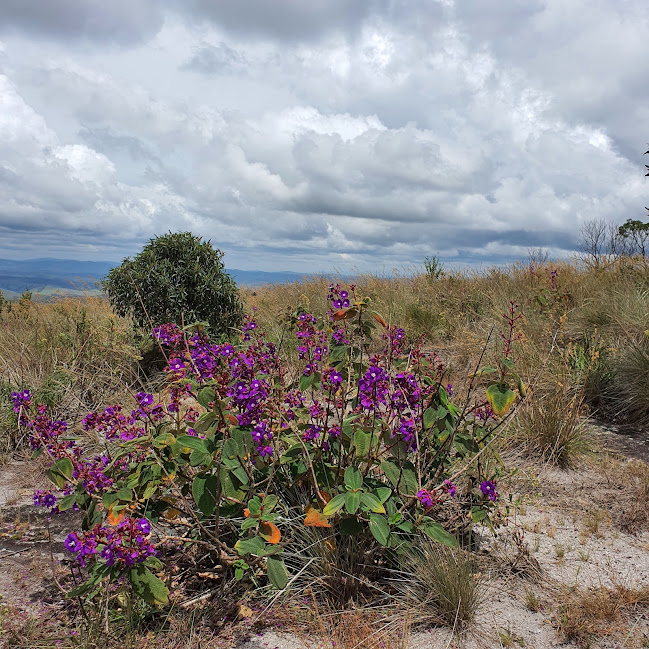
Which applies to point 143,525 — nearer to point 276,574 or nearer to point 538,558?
point 276,574

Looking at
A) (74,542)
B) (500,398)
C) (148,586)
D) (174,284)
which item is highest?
(174,284)

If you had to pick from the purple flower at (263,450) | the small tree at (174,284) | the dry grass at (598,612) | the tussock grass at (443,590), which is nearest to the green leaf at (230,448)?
the purple flower at (263,450)

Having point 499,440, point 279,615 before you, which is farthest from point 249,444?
point 499,440

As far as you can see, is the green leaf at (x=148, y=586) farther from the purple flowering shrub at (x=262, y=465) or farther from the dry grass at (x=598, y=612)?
the dry grass at (x=598, y=612)

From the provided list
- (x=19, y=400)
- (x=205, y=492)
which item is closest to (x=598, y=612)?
(x=205, y=492)

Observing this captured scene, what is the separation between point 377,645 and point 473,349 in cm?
413

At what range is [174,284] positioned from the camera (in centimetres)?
614

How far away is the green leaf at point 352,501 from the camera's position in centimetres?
183

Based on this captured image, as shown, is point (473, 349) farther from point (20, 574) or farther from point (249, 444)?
point (20, 574)

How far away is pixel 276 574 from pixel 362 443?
62 centimetres

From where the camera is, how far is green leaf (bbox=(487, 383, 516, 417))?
2.08 metres

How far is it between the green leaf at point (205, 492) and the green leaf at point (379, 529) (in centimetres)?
65

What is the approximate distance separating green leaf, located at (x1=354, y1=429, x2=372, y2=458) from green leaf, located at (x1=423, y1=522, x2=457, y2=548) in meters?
0.41

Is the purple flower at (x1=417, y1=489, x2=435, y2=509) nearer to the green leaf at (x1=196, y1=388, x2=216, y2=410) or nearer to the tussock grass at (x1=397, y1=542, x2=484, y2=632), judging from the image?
the tussock grass at (x1=397, y1=542, x2=484, y2=632)
